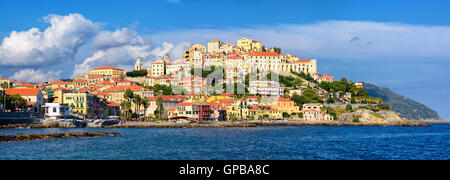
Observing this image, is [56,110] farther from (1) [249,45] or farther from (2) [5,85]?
(1) [249,45]

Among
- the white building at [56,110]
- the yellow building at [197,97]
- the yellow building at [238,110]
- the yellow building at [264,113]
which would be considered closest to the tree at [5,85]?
the white building at [56,110]

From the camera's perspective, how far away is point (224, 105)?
8575cm

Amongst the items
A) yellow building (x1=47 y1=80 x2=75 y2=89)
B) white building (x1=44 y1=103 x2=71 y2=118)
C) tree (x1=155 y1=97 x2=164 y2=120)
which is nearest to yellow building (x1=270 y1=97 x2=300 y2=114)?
tree (x1=155 y1=97 x2=164 y2=120)

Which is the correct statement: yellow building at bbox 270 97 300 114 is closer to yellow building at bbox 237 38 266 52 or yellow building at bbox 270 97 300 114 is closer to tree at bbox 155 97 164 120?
tree at bbox 155 97 164 120

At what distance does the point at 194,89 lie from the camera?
3932 inches

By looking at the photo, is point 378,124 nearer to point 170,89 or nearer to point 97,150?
point 170,89

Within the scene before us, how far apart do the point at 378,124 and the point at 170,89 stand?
41782 millimetres

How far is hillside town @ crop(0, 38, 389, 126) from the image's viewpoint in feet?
257

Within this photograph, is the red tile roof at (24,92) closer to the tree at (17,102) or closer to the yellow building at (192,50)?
the tree at (17,102)

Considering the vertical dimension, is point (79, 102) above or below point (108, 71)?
below

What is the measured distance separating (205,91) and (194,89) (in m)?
2.38

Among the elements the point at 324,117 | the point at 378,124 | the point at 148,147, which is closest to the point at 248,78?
the point at 324,117

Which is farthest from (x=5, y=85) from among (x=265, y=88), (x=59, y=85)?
(x=265, y=88)

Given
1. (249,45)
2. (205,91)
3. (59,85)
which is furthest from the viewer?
(249,45)
